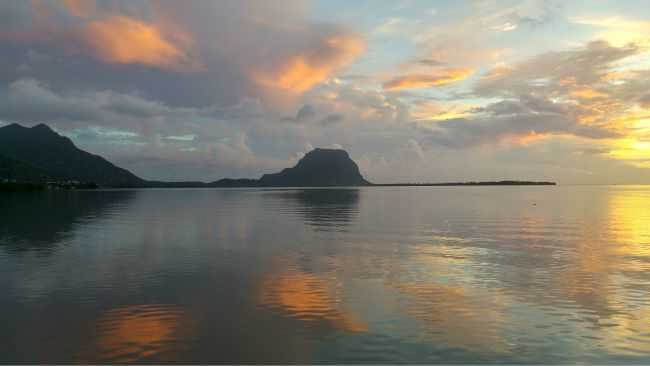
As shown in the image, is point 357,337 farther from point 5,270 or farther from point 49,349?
point 5,270

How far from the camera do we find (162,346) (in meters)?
20.2

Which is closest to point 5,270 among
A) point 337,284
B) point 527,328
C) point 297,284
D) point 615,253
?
point 297,284

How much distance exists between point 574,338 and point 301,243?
37273 millimetres

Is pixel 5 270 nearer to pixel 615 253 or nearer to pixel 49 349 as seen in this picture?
pixel 49 349

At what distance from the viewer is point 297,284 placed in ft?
108

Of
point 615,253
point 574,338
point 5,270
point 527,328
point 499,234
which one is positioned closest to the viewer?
point 574,338

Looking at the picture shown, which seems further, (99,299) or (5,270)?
(5,270)

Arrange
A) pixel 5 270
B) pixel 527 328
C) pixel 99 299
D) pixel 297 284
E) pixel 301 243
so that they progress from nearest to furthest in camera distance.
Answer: pixel 527 328, pixel 99 299, pixel 297 284, pixel 5 270, pixel 301 243

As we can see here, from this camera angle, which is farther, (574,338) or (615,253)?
(615,253)

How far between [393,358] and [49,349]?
15531 mm

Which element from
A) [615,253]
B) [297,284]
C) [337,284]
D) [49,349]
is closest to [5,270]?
[49,349]

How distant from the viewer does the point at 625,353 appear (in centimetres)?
1961

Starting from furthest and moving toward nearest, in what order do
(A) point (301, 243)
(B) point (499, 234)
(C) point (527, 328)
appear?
1. (B) point (499, 234)
2. (A) point (301, 243)
3. (C) point (527, 328)

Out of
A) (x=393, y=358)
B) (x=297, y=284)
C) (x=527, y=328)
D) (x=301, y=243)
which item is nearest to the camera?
(x=393, y=358)
